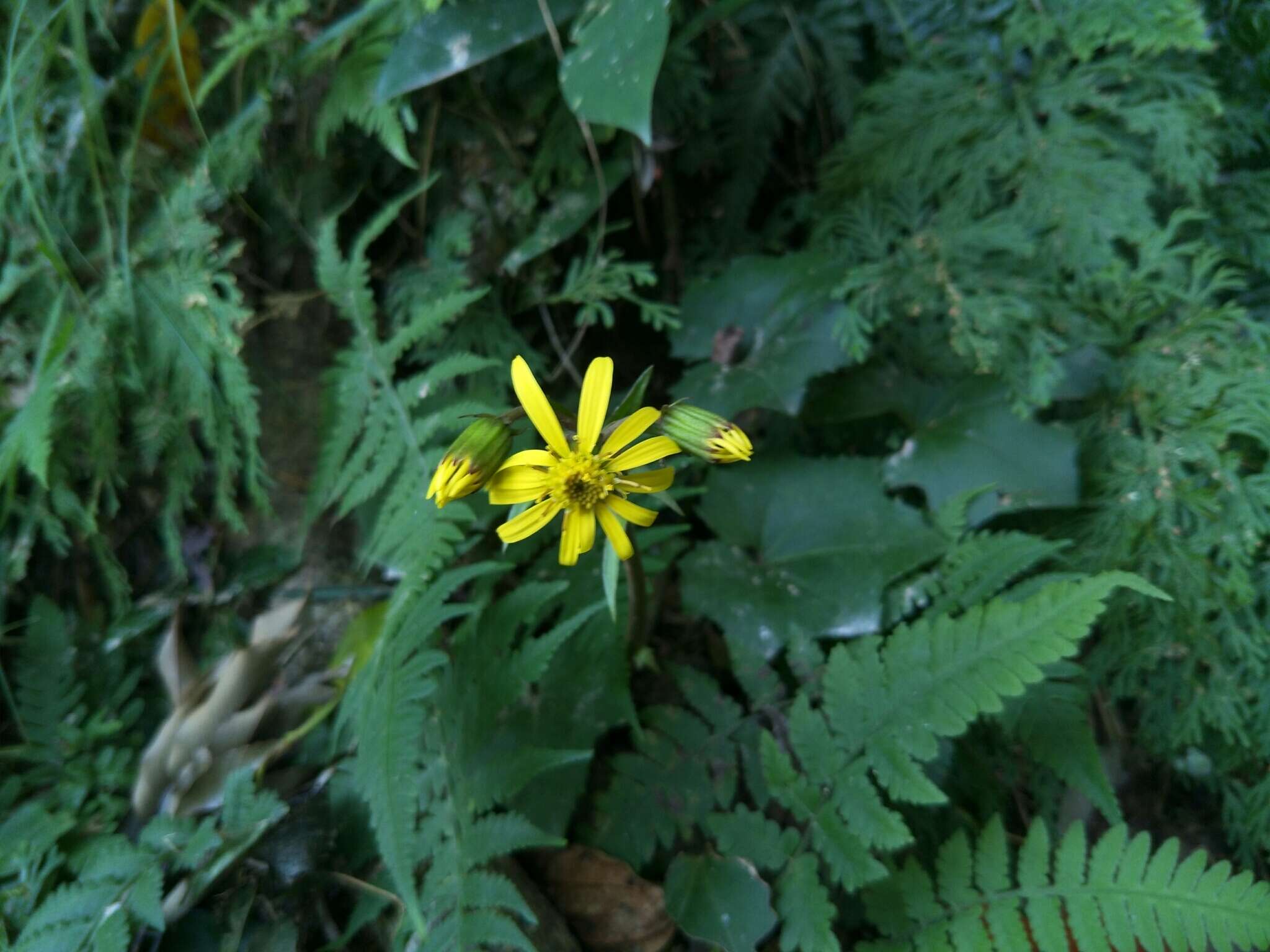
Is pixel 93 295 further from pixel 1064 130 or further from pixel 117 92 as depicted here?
pixel 1064 130

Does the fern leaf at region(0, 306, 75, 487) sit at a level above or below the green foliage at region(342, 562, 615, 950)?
above

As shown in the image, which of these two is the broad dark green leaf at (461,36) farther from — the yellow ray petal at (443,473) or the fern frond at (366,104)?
the yellow ray petal at (443,473)

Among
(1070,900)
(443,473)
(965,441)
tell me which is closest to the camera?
(443,473)

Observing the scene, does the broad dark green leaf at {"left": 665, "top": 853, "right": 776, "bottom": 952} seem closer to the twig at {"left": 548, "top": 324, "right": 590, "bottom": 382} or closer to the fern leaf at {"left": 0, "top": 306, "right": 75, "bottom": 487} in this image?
the twig at {"left": 548, "top": 324, "right": 590, "bottom": 382}

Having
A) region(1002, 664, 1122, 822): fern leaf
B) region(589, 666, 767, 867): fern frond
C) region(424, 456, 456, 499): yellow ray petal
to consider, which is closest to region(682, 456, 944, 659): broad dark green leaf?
region(589, 666, 767, 867): fern frond

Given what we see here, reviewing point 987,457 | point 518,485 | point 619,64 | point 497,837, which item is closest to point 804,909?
point 497,837

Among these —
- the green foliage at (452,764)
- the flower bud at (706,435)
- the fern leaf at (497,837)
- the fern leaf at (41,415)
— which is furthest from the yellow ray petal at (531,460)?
the fern leaf at (41,415)

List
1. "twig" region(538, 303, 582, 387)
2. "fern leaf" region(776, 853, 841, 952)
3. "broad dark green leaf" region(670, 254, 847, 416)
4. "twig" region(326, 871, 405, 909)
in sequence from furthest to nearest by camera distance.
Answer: "twig" region(538, 303, 582, 387), "broad dark green leaf" region(670, 254, 847, 416), "twig" region(326, 871, 405, 909), "fern leaf" region(776, 853, 841, 952)

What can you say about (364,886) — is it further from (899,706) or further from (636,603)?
(899,706)
